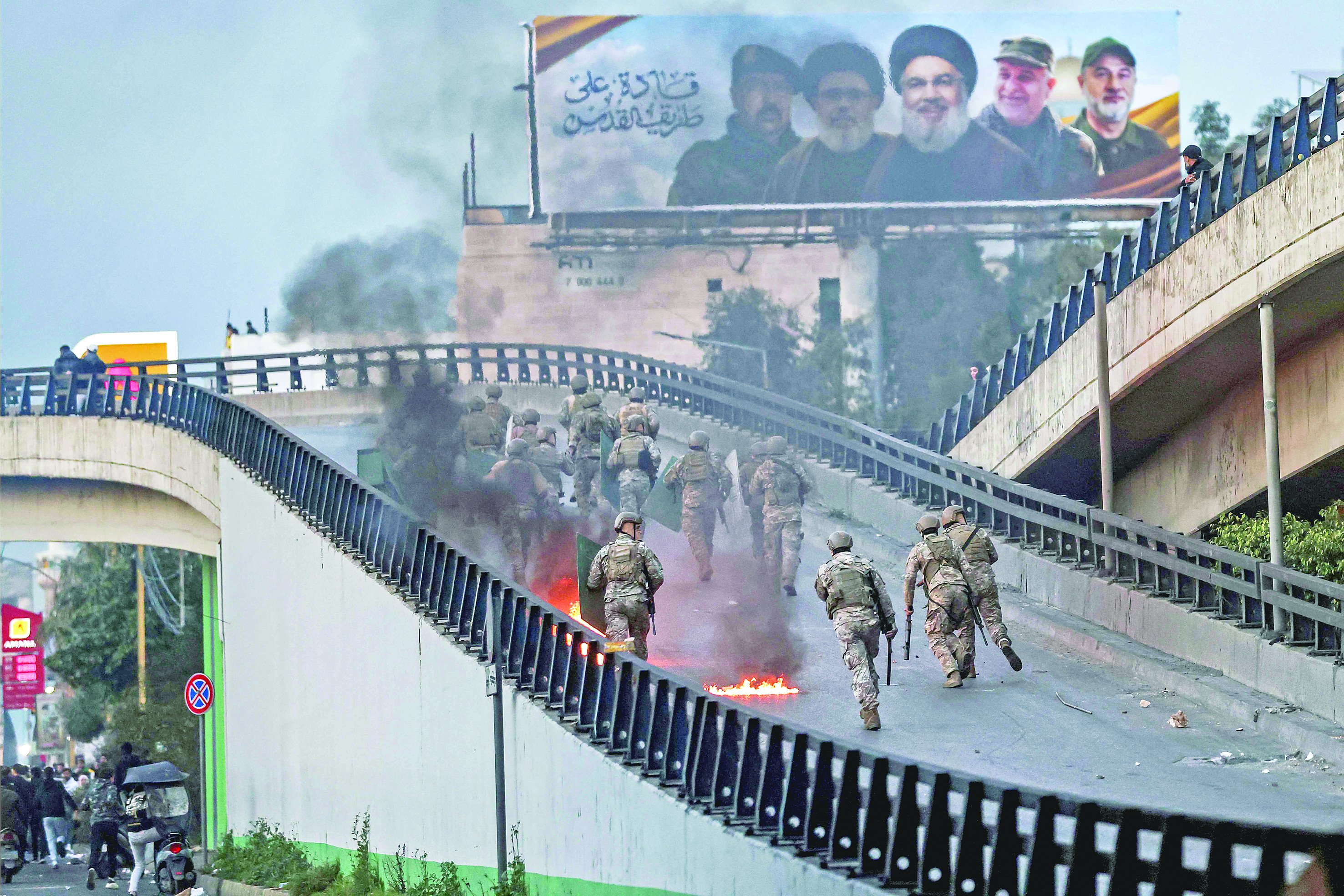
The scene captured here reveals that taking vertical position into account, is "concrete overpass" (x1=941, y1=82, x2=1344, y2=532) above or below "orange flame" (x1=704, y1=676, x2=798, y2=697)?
above

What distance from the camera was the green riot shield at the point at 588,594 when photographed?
13945 millimetres

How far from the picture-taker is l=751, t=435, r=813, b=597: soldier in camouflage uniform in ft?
60.1

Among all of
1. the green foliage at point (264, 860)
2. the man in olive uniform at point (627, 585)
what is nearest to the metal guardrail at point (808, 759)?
the man in olive uniform at point (627, 585)

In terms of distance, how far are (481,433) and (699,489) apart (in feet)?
14.6

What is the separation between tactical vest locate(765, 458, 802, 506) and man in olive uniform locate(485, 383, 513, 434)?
5.54 m

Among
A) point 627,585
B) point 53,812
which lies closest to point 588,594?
point 627,585

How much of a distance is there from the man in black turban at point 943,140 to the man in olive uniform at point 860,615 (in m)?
51.3

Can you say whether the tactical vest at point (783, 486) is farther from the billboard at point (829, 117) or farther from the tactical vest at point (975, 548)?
the billboard at point (829, 117)

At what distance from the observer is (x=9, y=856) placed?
848 inches

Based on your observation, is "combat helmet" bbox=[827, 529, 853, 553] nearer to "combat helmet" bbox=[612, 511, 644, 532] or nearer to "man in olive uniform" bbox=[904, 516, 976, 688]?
"man in olive uniform" bbox=[904, 516, 976, 688]

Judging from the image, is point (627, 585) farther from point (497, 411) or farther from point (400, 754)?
point (497, 411)

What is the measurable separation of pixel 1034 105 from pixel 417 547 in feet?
178

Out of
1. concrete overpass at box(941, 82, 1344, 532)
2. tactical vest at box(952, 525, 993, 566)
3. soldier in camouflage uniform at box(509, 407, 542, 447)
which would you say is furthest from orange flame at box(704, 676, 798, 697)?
soldier in camouflage uniform at box(509, 407, 542, 447)

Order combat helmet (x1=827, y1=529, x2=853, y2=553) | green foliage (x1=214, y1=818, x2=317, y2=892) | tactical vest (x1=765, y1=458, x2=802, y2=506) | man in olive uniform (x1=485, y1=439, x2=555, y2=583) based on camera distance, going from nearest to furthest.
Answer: combat helmet (x1=827, y1=529, x2=853, y2=553), green foliage (x1=214, y1=818, x2=317, y2=892), tactical vest (x1=765, y1=458, x2=802, y2=506), man in olive uniform (x1=485, y1=439, x2=555, y2=583)
